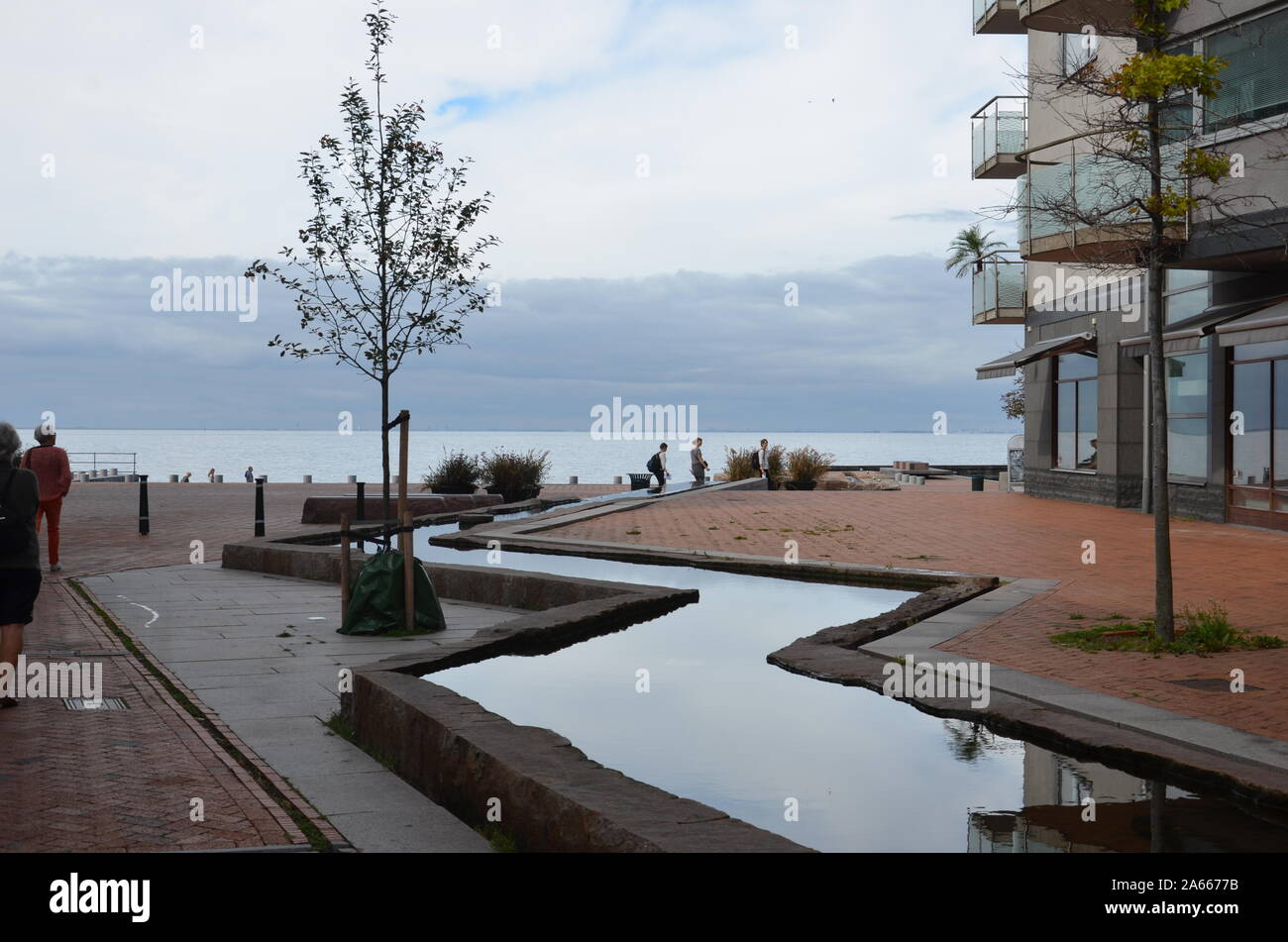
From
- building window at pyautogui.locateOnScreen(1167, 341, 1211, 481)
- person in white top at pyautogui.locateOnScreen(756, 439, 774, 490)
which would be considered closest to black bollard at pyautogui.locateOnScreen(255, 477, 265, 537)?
building window at pyautogui.locateOnScreen(1167, 341, 1211, 481)

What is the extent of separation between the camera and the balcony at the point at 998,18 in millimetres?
27906

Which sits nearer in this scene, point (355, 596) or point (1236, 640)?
point (1236, 640)

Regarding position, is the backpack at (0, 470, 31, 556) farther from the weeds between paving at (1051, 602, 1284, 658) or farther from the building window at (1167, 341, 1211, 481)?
the building window at (1167, 341, 1211, 481)

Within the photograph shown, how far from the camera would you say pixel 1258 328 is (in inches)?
652

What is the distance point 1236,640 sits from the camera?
336 inches

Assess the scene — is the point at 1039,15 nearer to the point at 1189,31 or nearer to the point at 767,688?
the point at 1189,31

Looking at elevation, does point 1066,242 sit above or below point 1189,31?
below

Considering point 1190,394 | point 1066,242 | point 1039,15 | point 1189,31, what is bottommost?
point 1190,394

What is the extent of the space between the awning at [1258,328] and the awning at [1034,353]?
7349 mm

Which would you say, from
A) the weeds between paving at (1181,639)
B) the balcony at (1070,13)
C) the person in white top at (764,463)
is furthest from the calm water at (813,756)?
the person in white top at (764,463)

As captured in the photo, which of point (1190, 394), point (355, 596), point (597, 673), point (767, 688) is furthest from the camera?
point (1190, 394)

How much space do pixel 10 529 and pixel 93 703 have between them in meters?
1.21

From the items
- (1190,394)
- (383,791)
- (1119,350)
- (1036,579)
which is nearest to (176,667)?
(383,791)
